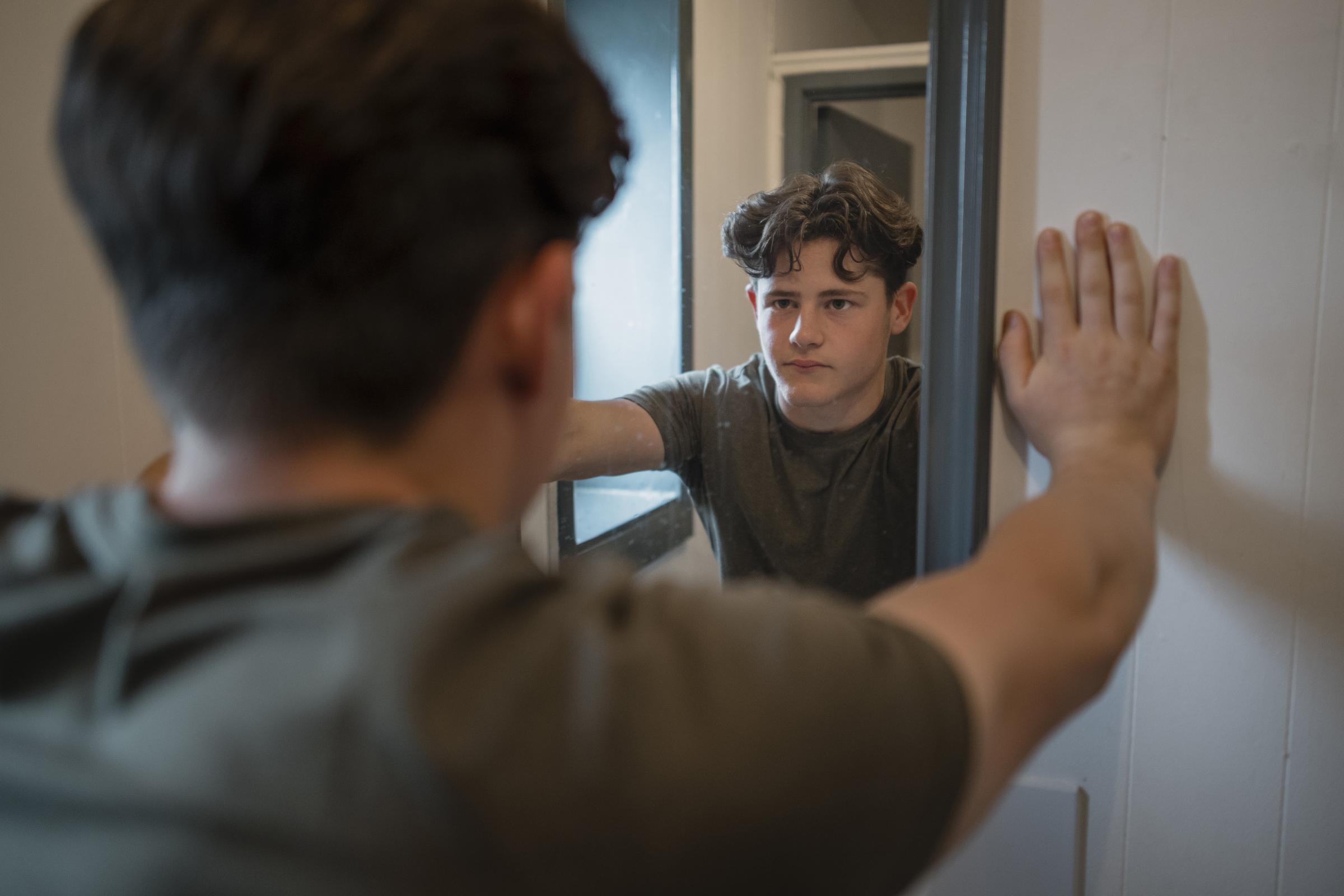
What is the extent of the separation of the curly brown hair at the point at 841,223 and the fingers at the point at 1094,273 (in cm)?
13

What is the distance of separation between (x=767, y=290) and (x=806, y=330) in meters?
0.05

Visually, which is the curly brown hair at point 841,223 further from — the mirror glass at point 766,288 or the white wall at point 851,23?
the white wall at point 851,23

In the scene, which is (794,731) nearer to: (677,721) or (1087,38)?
(677,721)

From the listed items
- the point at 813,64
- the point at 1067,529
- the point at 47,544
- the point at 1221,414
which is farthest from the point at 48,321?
the point at 1221,414

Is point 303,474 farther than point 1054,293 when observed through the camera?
No

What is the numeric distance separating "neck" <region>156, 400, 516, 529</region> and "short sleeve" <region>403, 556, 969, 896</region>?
0.09 meters

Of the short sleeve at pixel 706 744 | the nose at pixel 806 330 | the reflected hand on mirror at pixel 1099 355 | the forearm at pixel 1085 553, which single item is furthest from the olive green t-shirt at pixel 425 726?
the nose at pixel 806 330

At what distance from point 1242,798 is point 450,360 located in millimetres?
798

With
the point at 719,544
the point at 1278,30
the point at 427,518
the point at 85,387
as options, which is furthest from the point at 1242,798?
the point at 85,387

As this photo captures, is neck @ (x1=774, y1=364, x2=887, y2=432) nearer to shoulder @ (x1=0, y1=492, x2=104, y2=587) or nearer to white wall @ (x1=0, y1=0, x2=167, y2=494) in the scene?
shoulder @ (x1=0, y1=492, x2=104, y2=587)

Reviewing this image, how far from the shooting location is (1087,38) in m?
0.76

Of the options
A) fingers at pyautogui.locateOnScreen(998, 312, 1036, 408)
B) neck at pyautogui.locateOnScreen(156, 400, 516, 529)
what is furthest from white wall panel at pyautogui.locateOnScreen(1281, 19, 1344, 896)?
neck at pyautogui.locateOnScreen(156, 400, 516, 529)

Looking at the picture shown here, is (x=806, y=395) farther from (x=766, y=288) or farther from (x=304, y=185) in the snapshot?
(x=304, y=185)

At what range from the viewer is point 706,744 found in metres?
0.39
